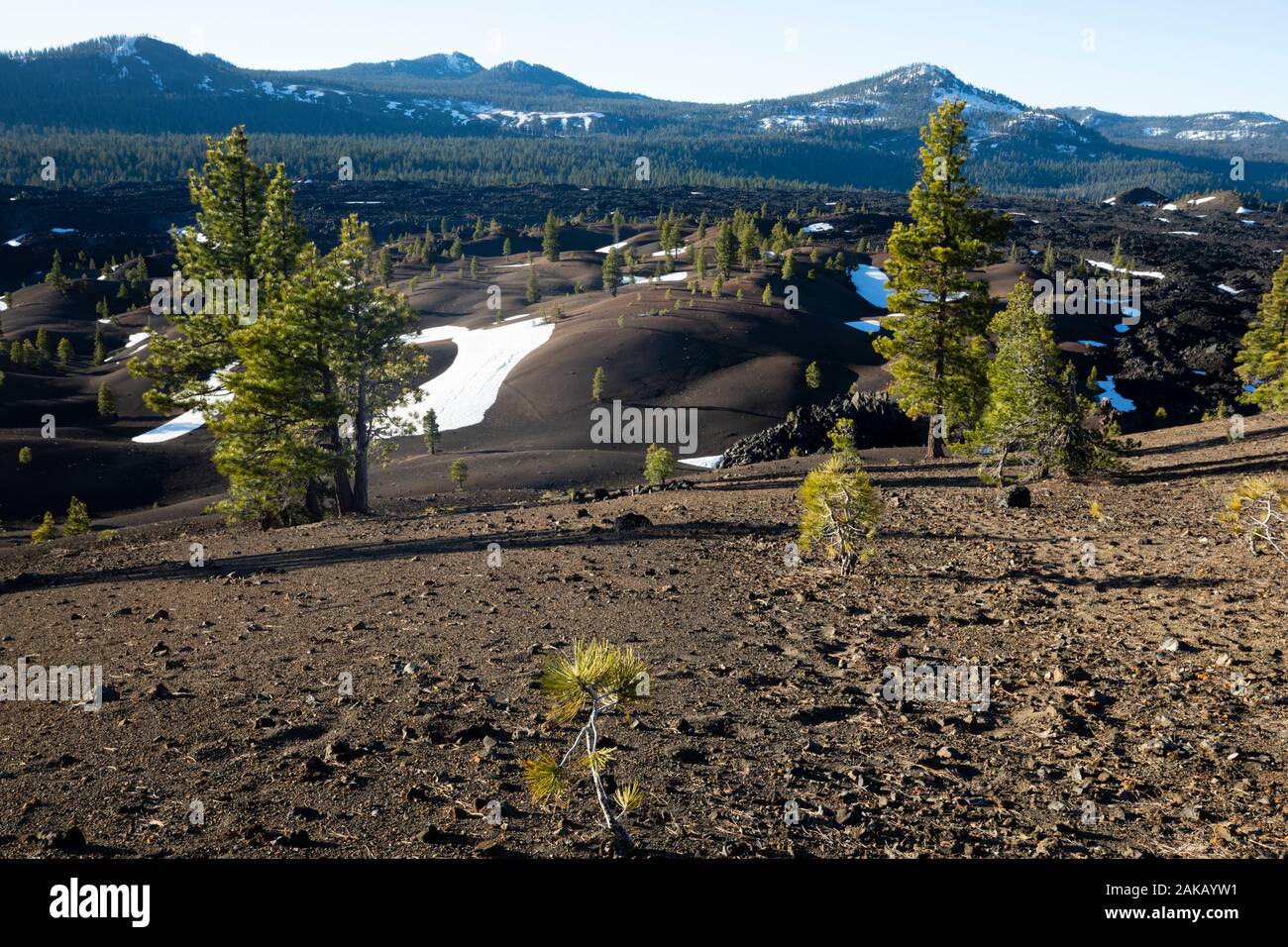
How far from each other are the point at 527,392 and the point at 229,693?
53615mm

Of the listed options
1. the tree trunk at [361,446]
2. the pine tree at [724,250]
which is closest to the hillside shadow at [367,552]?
the tree trunk at [361,446]

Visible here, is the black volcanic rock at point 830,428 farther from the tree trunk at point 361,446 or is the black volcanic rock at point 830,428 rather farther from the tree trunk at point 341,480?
the tree trunk at point 341,480

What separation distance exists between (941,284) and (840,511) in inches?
525

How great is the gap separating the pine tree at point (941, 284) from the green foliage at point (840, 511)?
39.4ft

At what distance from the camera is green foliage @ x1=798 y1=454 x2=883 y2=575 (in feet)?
41.7

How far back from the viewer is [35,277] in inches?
5487

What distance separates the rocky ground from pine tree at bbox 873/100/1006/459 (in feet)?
25.3

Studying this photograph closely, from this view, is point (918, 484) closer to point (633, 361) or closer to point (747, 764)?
point (747, 764)

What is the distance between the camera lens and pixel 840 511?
13164 millimetres

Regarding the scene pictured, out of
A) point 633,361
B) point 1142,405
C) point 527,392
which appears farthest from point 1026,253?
point 527,392

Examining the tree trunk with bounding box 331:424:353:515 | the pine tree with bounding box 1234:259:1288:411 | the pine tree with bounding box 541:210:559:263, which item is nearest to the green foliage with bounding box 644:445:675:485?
the tree trunk with bounding box 331:424:353:515

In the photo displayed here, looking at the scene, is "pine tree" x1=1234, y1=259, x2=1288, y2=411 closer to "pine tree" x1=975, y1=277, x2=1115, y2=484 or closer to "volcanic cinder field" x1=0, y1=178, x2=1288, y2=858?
"volcanic cinder field" x1=0, y1=178, x2=1288, y2=858

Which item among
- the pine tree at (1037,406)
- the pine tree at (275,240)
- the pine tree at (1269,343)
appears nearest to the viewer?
the pine tree at (1037,406)

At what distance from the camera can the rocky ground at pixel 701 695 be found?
19.9 ft
